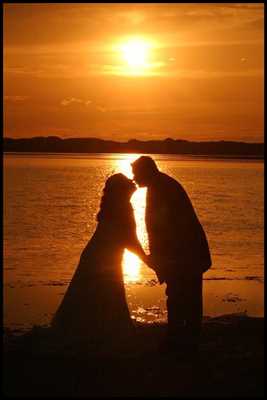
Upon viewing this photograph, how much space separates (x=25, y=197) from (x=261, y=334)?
45.8 meters

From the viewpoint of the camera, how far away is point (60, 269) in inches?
824

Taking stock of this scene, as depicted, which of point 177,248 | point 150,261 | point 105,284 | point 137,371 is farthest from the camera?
point 105,284

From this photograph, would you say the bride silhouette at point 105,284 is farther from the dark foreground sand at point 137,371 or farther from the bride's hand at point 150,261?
the dark foreground sand at point 137,371

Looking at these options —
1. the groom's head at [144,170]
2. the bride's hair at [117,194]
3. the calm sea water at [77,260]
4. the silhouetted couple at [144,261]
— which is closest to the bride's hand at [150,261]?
the silhouetted couple at [144,261]

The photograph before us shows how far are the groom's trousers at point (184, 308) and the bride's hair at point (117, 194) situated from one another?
1099 millimetres

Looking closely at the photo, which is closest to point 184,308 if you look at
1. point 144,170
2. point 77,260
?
point 144,170

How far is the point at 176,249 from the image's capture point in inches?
381

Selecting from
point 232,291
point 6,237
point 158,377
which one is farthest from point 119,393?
point 6,237

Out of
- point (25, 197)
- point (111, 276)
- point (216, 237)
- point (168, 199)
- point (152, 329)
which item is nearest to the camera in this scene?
point (168, 199)

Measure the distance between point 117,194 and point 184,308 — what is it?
1.60 metres

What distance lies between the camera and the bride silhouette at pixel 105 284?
10.0 meters

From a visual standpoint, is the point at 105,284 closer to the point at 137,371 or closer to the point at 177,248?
the point at 177,248

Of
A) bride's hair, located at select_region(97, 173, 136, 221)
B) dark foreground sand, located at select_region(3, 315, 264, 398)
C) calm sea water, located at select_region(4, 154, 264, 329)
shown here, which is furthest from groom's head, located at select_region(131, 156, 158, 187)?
calm sea water, located at select_region(4, 154, 264, 329)

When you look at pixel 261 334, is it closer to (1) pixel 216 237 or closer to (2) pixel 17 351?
(2) pixel 17 351
